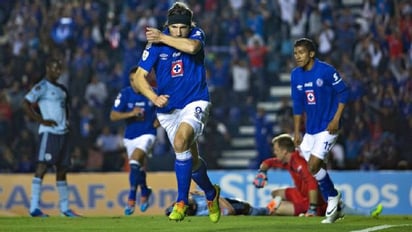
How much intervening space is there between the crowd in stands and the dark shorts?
17.2 feet

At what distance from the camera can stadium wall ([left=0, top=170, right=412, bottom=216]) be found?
19875 millimetres

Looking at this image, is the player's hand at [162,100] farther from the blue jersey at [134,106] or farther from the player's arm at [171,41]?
the blue jersey at [134,106]

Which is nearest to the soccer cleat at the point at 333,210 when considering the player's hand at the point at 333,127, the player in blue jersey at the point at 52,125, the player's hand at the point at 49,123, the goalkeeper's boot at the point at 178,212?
the player's hand at the point at 333,127

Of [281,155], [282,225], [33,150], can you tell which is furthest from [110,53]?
[282,225]

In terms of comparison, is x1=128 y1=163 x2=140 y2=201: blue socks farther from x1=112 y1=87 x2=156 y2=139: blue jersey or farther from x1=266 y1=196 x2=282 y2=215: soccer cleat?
x1=266 y1=196 x2=282 y2=215: soccer cleat

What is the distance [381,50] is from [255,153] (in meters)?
3.47

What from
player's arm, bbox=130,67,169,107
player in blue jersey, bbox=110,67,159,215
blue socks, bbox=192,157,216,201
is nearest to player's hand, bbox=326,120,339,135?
blue socks, bbox=192,157,216,201

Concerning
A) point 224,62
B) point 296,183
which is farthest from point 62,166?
point 224,62

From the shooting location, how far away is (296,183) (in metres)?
17.2

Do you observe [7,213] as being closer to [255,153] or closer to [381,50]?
[255,153]

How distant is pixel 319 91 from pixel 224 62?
11.6 meters

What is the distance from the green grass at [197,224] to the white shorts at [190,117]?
3.58 feet

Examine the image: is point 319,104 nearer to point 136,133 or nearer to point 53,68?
point 136,133

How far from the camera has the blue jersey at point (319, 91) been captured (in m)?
14.4
